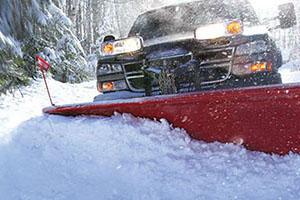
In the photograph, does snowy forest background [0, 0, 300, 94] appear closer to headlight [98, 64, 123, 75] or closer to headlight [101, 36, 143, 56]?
headlight [101, 36, 143, 56]

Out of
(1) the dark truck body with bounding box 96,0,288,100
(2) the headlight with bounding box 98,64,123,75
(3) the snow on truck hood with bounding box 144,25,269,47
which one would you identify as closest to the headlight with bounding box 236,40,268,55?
(1) the dark truck body with bounding box 96,0,288,100

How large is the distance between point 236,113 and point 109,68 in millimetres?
1521

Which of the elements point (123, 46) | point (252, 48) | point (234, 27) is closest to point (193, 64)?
point (234, 27)

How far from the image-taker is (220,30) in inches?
94.9

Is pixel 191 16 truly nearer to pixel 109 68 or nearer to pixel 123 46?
pixel 123 46

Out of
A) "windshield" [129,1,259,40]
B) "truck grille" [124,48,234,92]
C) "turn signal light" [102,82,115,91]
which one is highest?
"windshield" [129,1,259,40]

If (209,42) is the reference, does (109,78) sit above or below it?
below

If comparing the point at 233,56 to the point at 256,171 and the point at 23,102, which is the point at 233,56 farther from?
the point at 23,102

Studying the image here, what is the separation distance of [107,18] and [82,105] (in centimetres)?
1954

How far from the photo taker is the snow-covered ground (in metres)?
1.53

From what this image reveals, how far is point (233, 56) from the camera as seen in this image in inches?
99.7

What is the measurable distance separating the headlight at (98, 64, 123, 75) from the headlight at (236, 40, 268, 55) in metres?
1.23

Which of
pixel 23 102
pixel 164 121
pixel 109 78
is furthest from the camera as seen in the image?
pixel 23 102

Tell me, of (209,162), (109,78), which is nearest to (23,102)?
(109,78)
